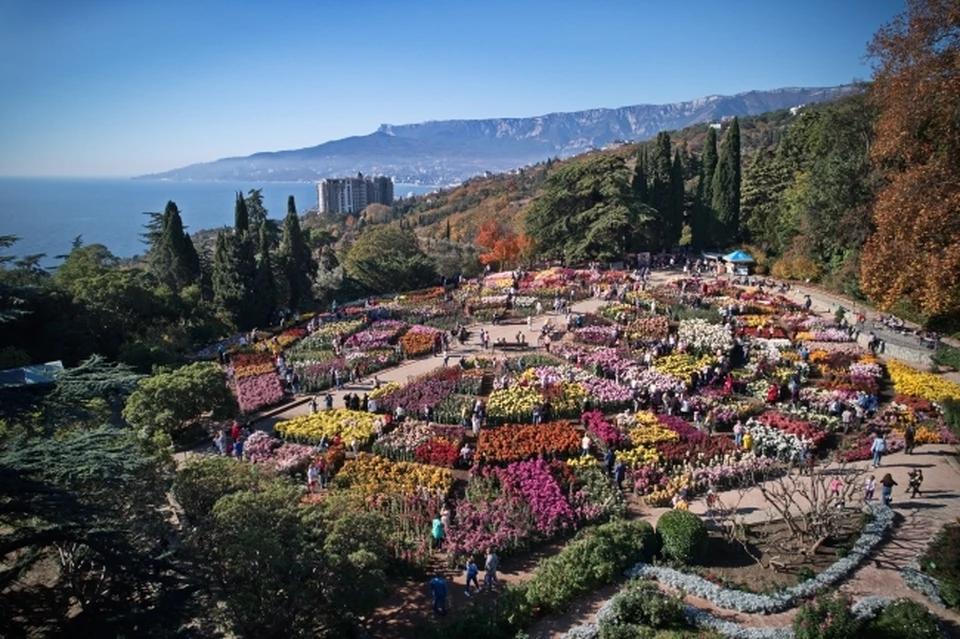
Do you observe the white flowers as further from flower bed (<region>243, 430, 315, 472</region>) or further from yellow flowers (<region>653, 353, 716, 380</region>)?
flower bed (<region>243, 430, 315, 472</region>)

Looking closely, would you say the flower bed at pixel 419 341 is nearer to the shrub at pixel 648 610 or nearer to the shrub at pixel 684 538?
the shrub at pixel 684 538

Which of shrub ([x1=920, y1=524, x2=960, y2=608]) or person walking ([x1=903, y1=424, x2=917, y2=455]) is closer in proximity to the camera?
shrub ([x1=920, y1=524, x2=960, y2=608])

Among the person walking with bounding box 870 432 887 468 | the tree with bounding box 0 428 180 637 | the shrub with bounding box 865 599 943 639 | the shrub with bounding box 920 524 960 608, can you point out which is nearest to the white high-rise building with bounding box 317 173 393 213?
the person walking with bounding box 870 432 887 468

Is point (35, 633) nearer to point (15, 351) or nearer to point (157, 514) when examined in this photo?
point (157, 514)

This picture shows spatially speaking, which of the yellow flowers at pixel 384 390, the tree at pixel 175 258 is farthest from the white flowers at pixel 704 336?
the tree at pixel 175 258

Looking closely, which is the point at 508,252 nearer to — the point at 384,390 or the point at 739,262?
the point at 739,262

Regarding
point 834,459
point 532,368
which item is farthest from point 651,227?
point 834,459
